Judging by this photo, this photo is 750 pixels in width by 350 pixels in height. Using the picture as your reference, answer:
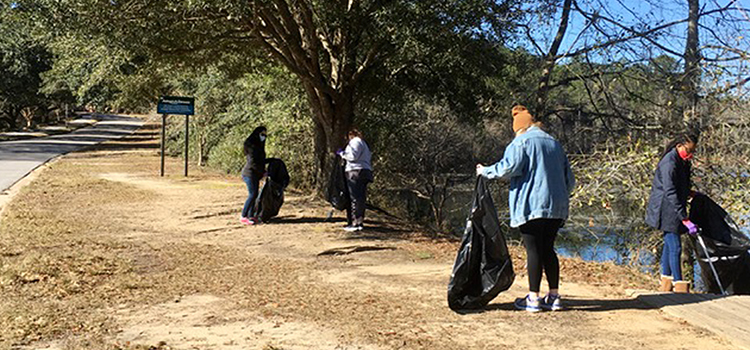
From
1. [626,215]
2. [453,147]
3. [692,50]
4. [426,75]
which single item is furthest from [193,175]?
[692,50]

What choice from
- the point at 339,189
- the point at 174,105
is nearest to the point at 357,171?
the point at 339,189

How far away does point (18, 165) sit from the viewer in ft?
71.2

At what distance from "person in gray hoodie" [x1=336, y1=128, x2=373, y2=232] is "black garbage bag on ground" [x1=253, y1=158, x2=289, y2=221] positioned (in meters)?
1.29

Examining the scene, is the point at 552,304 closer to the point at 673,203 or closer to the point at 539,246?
the point at 539,246

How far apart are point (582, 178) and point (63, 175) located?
14110 millimetres

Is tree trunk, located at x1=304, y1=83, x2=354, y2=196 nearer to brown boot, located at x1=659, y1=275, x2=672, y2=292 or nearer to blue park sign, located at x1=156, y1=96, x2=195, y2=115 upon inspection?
blue park sign, located at x1=156, y1=96, x2=195, y2=115

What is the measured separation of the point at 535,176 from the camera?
5445mm

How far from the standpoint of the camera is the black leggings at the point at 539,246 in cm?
545

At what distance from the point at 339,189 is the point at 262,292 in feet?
13.8

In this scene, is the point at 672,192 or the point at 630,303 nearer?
the point at 630,303

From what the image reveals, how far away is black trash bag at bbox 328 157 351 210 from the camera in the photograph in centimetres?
1048

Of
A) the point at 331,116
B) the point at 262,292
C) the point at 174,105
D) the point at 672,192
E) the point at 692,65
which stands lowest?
the point at 262,292

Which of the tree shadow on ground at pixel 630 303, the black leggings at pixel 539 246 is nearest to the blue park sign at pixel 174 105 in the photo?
the tree shadow on ground at pixel 630 303

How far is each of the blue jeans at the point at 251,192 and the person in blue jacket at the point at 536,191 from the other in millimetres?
5688
